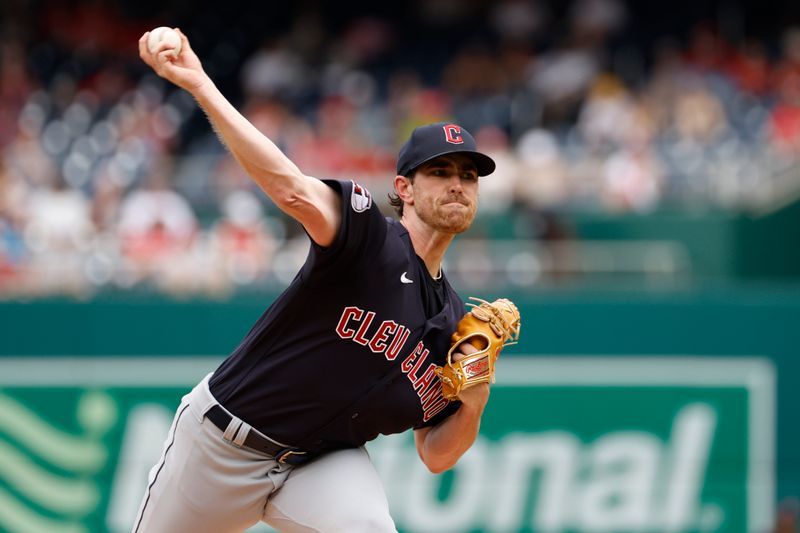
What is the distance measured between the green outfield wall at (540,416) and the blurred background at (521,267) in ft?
0.05

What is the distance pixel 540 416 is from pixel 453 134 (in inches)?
182

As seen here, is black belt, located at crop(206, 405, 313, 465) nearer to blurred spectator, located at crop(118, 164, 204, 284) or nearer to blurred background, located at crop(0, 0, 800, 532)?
blurred background, located at crop(0, 0, 800, 532)

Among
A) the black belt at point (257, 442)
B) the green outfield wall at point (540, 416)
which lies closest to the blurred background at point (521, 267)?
the green outfield wall at point (540, 416)

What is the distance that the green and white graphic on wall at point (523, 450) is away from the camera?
814 centimetres

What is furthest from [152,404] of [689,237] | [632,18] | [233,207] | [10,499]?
[632,18]

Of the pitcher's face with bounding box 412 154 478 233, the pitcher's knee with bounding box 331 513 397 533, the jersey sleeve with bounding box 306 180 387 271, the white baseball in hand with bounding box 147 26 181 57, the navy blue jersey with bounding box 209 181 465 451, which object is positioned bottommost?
the pitcher's knee with bounding box 331 513 397 533

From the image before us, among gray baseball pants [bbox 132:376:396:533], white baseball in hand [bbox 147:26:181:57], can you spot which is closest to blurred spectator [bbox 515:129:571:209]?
gray baseball pants [bbox 132:376:396:533]

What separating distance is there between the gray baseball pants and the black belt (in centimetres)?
2

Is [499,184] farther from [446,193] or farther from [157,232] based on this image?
[446,193]

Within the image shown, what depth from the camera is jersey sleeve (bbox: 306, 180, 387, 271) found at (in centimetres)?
358

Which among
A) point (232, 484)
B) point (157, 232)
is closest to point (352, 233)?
point (232, 484)

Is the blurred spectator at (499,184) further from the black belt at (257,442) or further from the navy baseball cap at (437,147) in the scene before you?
the black belt at (257,442)

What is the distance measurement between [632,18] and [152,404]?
8668mm

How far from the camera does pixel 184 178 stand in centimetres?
1156
